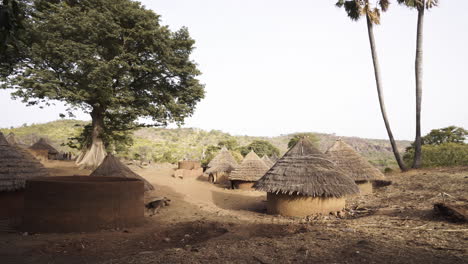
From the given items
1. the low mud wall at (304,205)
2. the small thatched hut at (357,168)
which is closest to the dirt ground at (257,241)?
the low mud wall at (304,205)

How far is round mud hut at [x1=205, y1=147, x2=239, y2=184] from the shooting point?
23359 millimetres

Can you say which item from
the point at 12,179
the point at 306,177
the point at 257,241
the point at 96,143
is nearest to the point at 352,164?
the point at 306,177

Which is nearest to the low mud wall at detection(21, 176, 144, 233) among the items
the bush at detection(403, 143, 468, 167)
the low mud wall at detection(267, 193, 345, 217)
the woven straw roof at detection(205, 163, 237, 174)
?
the low mud wall at detection(267, 193, 345, 217)

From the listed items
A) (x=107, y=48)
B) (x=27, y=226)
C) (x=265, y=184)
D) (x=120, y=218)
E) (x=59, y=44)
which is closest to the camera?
(x=27, y=226)

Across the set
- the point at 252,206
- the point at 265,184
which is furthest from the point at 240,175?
the point at 265,184

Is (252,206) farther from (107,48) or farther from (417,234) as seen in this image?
(107,48)

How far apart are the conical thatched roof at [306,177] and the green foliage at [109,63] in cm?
1005

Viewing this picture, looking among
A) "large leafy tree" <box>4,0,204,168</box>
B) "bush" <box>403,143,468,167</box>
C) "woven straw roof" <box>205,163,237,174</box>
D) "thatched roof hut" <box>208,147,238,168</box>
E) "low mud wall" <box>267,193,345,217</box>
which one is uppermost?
"large leafy tree" <box>4,0,204,168</box>

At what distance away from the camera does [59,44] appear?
674 inches

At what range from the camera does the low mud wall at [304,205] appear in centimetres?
1052

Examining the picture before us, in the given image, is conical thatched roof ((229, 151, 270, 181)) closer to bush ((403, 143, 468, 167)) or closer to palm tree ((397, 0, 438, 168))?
palm tree ((397, 0, 438, 168))

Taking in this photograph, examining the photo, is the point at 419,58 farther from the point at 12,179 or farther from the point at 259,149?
the point at 259,149

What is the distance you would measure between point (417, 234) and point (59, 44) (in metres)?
18.3

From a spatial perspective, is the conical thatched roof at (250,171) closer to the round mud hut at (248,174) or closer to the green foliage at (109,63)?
the round mud hut at (248,174)
